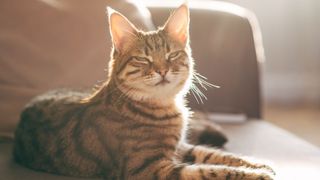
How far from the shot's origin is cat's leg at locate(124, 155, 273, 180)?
3.66 ft

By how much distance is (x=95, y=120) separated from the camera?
1.24 m

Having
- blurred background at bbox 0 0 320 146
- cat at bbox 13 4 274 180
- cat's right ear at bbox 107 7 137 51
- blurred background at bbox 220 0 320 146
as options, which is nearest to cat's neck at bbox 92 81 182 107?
cat at bbox 13 4 274 180

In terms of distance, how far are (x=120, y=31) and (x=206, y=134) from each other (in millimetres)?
462

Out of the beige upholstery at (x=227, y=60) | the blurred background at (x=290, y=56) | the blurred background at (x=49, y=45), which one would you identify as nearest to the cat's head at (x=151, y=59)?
the blurred background at (x=49, y=45)

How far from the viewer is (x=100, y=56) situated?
1.70 meters

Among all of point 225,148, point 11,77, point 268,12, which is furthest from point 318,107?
point 11,77

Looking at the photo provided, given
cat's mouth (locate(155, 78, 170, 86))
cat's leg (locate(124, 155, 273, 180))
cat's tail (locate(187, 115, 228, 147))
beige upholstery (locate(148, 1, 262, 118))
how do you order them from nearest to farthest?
cat's leg (locate(124, 155, 273, 180))
cat's mouth (locate(155, 78, 170, 86))
cat's tail (locate(187, 115, 228, 147))
beige upholstery (locate(148, 1, 262, 118))

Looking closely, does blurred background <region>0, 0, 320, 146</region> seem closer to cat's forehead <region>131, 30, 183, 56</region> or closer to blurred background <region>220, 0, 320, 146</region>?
cat's forehead <region>131, 30, 183, 56</region>

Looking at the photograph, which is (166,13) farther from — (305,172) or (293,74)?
(293,74)

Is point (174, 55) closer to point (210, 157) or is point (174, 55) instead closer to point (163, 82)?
point (163, 82)

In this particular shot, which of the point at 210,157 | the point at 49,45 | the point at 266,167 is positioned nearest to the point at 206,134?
the point at 210,157

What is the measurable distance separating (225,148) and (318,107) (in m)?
1.95

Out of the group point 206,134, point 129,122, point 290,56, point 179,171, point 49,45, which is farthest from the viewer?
point 290,56

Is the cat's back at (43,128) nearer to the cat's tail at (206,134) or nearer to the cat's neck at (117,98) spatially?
the cat's neck at (117,98)
